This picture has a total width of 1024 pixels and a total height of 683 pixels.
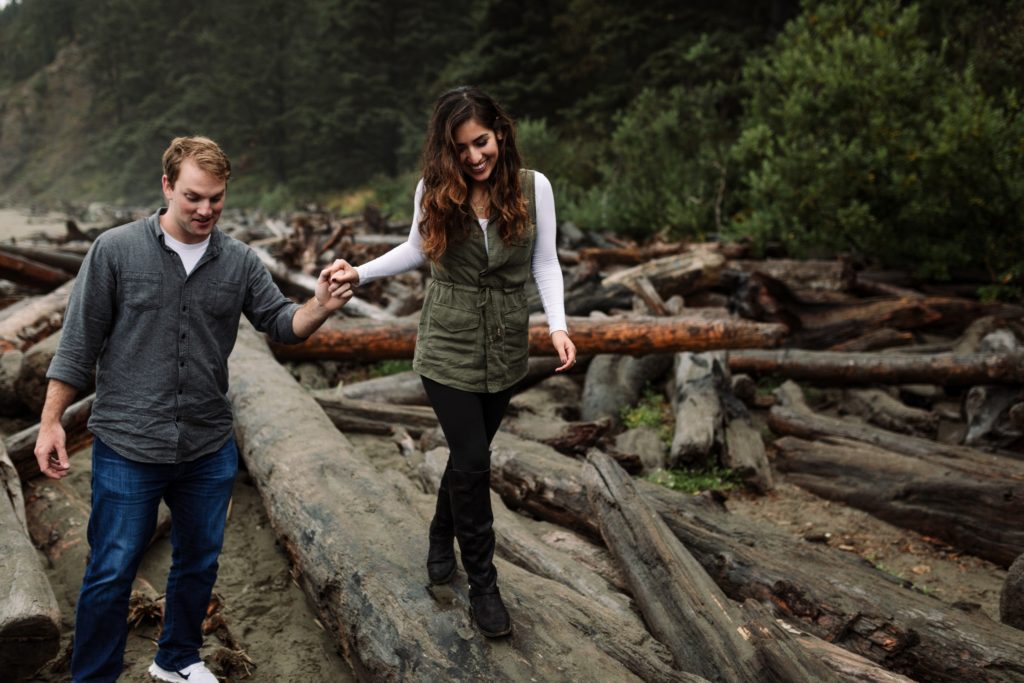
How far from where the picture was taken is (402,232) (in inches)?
Answer: 680

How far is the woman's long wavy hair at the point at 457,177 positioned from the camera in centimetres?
264

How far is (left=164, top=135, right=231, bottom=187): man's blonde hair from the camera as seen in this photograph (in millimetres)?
2553

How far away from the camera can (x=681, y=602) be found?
3145 mm

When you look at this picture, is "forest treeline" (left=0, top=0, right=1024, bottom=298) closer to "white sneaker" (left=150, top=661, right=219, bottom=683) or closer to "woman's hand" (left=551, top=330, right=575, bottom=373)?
"woman's hand" (left=551, top=330, right=575, bottom=373)

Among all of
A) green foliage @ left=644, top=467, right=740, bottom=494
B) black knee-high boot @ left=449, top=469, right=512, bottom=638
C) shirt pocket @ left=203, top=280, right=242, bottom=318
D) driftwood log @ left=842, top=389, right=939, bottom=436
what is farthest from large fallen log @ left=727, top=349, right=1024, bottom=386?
shirt pocket @ left=203, top=280, right=242, bottom=318

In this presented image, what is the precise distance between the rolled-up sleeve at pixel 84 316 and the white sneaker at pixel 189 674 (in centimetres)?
135

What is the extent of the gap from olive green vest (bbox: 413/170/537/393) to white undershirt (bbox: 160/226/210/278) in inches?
36.0

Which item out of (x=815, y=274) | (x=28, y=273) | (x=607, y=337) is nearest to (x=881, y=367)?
(x=815, y=274)

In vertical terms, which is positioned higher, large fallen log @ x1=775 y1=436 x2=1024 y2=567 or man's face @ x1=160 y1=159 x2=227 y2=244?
man's face @ x1=160 y1=159 x2=227 y2=244

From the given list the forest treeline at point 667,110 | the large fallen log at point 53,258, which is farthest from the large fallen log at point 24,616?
the large fallen log at point 53,258

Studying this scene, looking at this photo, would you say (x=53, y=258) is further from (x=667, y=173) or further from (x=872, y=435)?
(x=667, y=173)

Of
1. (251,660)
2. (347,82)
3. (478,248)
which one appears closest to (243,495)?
(251,660)

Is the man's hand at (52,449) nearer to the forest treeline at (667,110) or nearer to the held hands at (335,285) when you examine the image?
the held hands at (335,285)

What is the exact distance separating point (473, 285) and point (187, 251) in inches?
44.1
